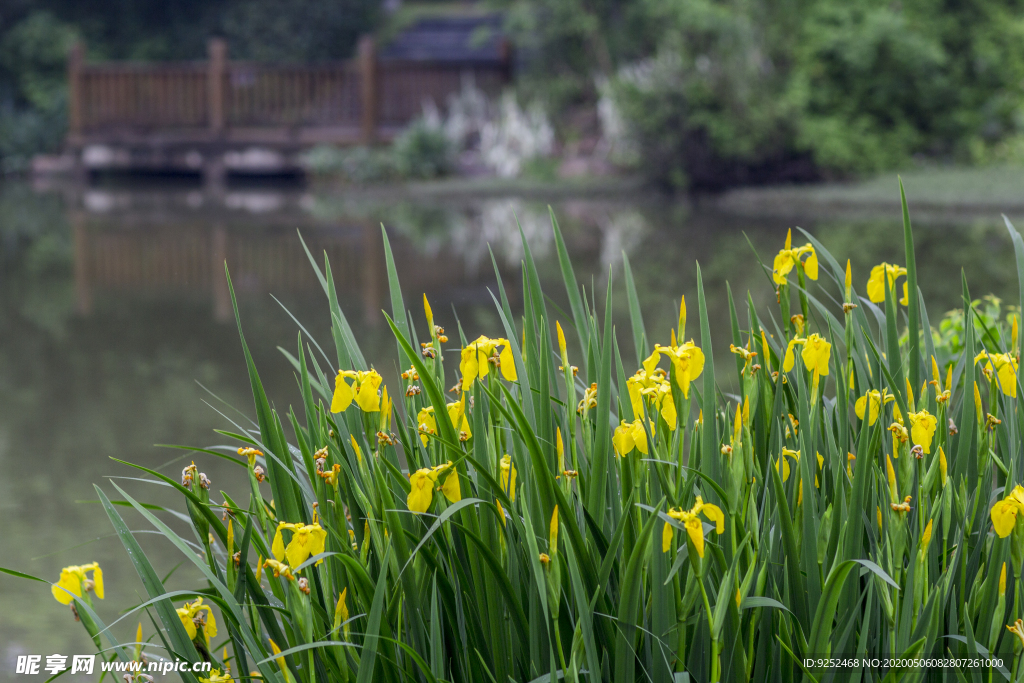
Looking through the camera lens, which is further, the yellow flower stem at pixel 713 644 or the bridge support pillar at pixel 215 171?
the bridge support pillar at pixel 215 171

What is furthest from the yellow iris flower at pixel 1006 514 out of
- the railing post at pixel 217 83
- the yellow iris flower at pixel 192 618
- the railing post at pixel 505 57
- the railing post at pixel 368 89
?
the railing post at pixel 217 83

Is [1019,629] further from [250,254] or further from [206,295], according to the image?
[250,254]

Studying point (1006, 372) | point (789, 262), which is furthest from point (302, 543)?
point (1006, 372)

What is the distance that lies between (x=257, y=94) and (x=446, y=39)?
5.80 metres

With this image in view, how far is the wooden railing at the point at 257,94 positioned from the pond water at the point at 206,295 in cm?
278

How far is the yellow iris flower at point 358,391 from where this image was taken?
1.18m

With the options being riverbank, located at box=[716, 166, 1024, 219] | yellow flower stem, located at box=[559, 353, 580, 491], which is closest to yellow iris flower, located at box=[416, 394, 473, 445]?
yellow flower stem, located at box=[559, 353, 580, 491]

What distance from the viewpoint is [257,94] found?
15477mm

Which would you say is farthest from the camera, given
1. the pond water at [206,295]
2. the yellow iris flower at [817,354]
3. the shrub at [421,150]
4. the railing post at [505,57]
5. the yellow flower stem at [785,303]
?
the railing post at [505,57]

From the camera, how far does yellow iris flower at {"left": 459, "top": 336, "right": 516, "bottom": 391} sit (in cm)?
131

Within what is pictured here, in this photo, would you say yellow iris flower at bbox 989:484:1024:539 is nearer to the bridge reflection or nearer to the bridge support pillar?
the bridge reflection

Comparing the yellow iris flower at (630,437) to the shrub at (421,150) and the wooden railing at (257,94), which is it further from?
the wooden railing at (257,94)

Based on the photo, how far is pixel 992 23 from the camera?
13.4 m

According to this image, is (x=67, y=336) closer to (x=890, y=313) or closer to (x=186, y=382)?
(x=186, y=382)
